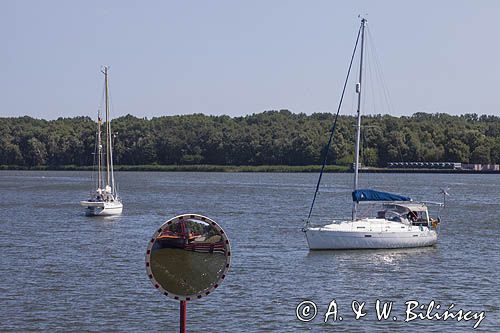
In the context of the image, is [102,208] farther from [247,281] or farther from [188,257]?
[188,257]

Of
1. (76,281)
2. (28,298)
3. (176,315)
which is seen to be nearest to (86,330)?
(176,315)

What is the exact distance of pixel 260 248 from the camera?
1818 inches

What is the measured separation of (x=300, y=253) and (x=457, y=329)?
1821cm

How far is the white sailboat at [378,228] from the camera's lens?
43094mm

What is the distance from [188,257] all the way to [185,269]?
0.22m

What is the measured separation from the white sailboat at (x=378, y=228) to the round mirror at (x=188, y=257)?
31.4 metres

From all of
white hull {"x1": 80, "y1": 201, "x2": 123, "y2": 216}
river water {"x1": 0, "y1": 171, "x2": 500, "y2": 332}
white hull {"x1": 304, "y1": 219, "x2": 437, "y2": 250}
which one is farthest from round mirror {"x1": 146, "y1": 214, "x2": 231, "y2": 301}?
white hull {"x1": 80, "y1": 201, "x2": 123, "y2": 216}

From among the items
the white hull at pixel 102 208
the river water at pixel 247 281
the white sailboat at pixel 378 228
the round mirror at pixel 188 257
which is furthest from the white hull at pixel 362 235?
the round mirror at pixel 188 257

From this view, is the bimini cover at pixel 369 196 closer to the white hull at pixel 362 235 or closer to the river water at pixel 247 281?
the white hull at pixel 362 235

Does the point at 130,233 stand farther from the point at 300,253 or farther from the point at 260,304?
the point at 260,304

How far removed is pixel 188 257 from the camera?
1184cm

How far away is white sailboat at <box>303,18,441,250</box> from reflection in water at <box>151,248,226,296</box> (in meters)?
31.4

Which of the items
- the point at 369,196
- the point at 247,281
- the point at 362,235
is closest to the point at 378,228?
the point at 362,235

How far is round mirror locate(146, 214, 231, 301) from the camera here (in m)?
11.5
